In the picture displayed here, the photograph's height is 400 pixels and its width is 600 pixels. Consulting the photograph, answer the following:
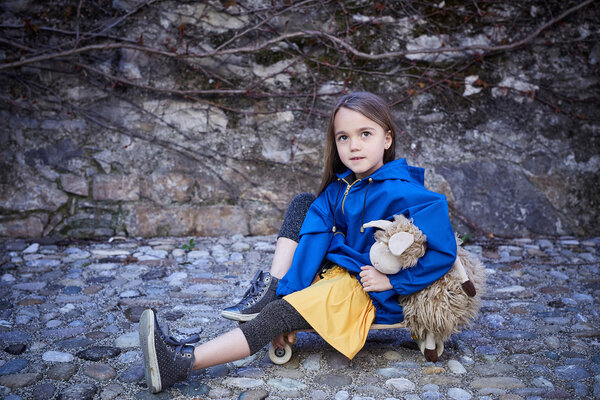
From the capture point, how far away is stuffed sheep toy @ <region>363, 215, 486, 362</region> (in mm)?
1789

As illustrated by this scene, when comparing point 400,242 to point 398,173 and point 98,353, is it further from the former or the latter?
point 98,353

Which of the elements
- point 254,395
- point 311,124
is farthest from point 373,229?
point 311,124

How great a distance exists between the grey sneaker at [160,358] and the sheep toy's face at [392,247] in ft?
2.49

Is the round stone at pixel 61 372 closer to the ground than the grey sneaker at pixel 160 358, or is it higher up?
closer to the ground

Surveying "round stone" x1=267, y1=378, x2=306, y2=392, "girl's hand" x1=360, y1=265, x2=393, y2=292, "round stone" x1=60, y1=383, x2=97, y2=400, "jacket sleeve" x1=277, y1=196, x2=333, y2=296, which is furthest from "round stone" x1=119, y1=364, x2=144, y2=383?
"girl's hand" x1=360, y1=265, x2=393, y2=292

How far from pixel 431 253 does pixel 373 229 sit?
30 cm

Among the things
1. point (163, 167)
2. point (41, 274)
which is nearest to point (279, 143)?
point (163, 167)

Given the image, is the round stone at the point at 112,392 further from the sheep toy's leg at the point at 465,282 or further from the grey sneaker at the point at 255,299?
the sheep toy's leg at the point at 465,282

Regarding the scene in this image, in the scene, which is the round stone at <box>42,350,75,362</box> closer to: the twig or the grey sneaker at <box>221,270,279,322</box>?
the grey sneaker at <box>221,270,279,322</box>

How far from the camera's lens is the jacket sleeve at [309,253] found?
209cm

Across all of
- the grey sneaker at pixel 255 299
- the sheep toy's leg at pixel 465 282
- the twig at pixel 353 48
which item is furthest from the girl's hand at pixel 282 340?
the twig at pixel 353 48

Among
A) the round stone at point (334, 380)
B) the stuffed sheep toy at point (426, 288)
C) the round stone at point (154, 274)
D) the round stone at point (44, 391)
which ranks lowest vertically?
the round stone at point (44, 391)

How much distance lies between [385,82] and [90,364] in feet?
10.0

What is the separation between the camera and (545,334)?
2.27 metres
